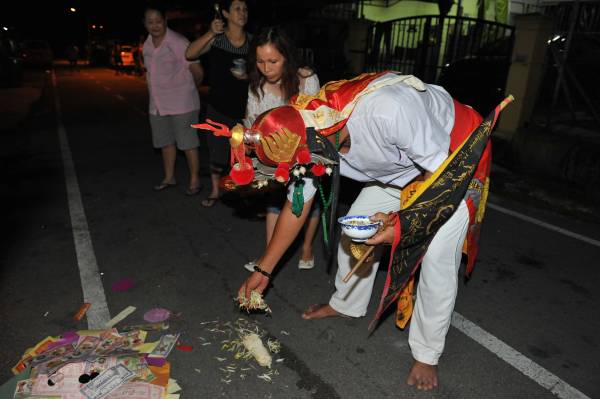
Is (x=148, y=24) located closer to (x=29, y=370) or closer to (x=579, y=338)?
(x=29, y=370)

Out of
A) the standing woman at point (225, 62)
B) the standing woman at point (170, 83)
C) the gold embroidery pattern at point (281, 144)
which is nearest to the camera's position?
the gold embroidery pattern at point (281, 144)

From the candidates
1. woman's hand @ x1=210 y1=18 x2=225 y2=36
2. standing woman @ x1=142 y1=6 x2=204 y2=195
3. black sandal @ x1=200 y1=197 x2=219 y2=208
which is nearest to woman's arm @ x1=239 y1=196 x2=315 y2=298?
woman's hand @ x1=210 y1=18 x2=225 y2=36

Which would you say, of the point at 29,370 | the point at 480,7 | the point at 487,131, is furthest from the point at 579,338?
the point at 480,7

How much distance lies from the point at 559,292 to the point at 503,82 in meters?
5.10

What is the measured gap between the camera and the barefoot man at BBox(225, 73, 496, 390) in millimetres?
1774

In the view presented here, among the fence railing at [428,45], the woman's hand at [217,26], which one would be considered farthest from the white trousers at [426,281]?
the fence railing at [428,45]

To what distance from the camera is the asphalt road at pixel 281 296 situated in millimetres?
2257

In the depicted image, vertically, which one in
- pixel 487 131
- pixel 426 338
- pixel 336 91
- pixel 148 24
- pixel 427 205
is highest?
pixel 148 24

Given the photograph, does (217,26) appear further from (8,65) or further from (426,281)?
(8,65)

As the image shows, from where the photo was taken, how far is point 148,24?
4199 millimetres

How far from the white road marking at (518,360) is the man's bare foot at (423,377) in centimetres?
48

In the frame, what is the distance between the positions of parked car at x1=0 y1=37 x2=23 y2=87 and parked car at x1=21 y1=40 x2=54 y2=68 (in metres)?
13.4

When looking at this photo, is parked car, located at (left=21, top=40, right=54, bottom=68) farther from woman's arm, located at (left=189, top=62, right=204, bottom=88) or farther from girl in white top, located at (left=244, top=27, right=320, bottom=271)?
girl in white top, located at (left=244, top=27, right=320, bottom=271)

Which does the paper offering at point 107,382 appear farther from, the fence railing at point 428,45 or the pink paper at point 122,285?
the fence railing at point 428,45
